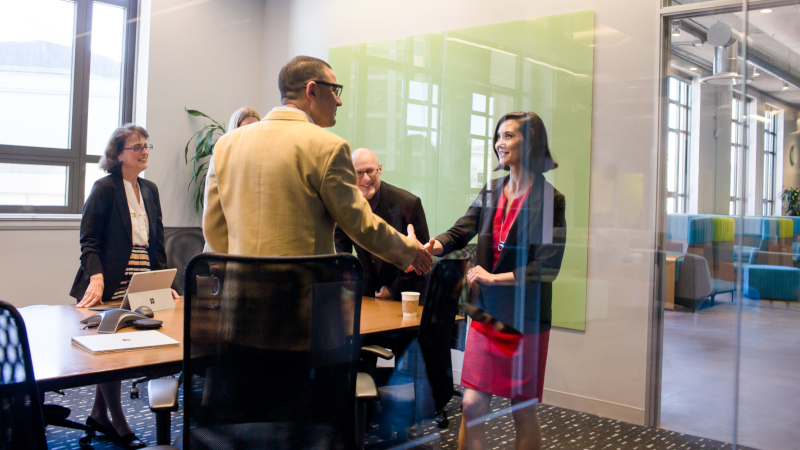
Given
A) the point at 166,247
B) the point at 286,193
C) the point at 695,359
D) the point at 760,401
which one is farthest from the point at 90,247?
the point at 760,401

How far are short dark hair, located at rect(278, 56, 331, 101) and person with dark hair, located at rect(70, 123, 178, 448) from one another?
1434 millimetres

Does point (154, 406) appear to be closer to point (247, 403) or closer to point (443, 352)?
point (247, 403)

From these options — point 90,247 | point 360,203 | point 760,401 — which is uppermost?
point 360,203

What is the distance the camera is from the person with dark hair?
2.88 meters

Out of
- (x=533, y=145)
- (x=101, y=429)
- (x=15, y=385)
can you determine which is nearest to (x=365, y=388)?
(x=15, y=385)

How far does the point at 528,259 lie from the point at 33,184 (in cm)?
405

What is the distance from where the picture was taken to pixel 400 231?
130 inches

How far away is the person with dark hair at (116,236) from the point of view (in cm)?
288

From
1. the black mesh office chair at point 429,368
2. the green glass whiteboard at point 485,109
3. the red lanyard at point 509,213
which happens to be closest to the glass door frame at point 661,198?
the green glass whiteboard at point 485,109

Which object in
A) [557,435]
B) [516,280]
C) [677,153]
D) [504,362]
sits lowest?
[557,435]

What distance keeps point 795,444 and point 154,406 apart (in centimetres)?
251

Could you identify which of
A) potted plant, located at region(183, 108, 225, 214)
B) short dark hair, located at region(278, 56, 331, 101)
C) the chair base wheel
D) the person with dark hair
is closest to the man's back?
short dark hair, located at region(278, 56, 331, 101)

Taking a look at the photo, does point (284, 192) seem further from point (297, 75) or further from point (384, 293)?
point (384, 293)

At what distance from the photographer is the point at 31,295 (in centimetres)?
432
